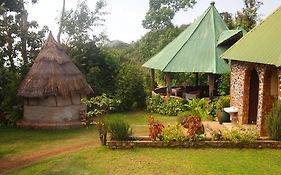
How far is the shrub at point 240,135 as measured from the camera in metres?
14.0

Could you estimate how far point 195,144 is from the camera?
14172 millimetres

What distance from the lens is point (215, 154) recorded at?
13.4 m

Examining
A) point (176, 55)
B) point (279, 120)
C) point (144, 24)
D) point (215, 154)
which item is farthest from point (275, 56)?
point (144, 24)

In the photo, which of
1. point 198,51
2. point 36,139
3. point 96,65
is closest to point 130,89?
point 96,65

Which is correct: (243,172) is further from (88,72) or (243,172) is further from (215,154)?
(88,72)

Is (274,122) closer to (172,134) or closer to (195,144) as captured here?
(195,144)

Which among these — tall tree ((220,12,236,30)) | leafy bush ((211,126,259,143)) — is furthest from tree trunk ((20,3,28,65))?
tall tree ((220,12,236,30))

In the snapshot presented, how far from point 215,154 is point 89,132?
23.7 ft

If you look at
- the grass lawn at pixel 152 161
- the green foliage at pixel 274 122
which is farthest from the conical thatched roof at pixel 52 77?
the green foliage at pixel 274 122

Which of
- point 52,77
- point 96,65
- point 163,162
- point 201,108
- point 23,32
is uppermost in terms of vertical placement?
point 23,32

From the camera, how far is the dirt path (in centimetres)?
1331

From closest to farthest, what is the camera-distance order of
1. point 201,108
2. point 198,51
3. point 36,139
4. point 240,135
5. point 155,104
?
point 240,135
point 36,139
point 201,108
point 198,51
point 155,104

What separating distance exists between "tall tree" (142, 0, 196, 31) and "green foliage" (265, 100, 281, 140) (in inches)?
903

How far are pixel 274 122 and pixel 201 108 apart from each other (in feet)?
21.3
